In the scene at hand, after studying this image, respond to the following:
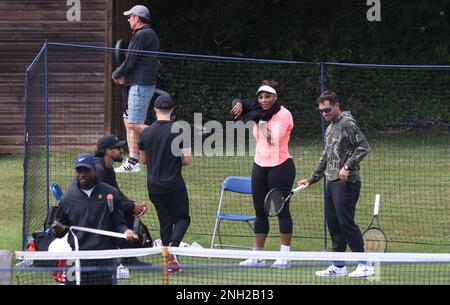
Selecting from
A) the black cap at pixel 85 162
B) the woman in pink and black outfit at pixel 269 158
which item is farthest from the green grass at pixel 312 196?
the black cap at pixel 85 162

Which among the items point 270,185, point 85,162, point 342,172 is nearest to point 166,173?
point 270,185

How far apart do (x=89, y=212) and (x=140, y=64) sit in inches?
212

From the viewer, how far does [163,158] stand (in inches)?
457

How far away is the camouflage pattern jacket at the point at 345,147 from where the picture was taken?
11448 mm

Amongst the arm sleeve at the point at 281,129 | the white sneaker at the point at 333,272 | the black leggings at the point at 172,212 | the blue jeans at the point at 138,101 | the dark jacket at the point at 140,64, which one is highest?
the dark jacket at the point at 140,64

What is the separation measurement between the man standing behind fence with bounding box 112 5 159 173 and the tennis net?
9.94 ft

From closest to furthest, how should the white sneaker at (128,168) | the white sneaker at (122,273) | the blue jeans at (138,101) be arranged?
1. the white sneaker at (122,273)
2. the blue jeans at (138,101)
3. the white sneaker at (128,168)

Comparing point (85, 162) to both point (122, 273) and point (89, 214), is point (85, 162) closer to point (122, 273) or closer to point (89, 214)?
point (89, 214)

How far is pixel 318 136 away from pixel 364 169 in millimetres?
1017

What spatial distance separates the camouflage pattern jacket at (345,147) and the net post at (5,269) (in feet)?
13.5

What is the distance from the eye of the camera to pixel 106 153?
11258mm

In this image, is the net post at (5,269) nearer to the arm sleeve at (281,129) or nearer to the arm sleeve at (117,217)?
the arm sleeve at (117,217)

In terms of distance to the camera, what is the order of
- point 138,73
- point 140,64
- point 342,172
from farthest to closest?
point 140,64, point 138,73, point 342,172
